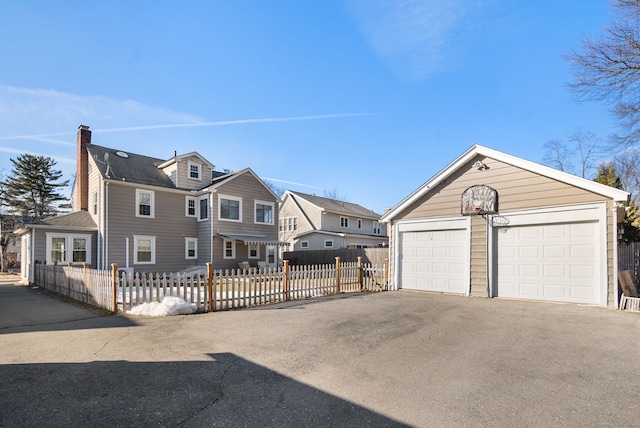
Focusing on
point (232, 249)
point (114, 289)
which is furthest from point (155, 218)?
point (114, 289)

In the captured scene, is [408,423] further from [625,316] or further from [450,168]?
[450,168]

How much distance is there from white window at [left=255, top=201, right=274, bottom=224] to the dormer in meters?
3.66

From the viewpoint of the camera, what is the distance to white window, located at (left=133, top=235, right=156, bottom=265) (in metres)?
19.1

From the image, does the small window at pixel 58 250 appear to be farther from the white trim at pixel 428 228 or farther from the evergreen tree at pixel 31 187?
the evergreen tree at pixel 31 187

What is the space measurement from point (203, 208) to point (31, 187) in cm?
2712

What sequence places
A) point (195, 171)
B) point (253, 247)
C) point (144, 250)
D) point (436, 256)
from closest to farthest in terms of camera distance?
point (436, 256) → point (144, 250) → point (195, 171) → point (253, 247)

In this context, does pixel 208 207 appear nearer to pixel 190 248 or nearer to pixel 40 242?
pixel 190 248

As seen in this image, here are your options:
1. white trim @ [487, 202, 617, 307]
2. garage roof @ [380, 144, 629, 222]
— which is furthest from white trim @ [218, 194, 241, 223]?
white trim @ [487, 202, 617, 307]

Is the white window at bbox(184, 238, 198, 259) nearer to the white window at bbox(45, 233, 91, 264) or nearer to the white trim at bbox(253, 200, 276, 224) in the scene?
the white trim at bbox(253, 200, 276, 224)

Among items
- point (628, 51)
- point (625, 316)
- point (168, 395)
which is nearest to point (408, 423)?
point (168, 395)

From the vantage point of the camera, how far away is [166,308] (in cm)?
848

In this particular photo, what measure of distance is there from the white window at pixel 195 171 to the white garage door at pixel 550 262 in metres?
18.0

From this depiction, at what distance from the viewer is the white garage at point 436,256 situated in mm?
11795

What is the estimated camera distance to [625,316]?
8.16 m
